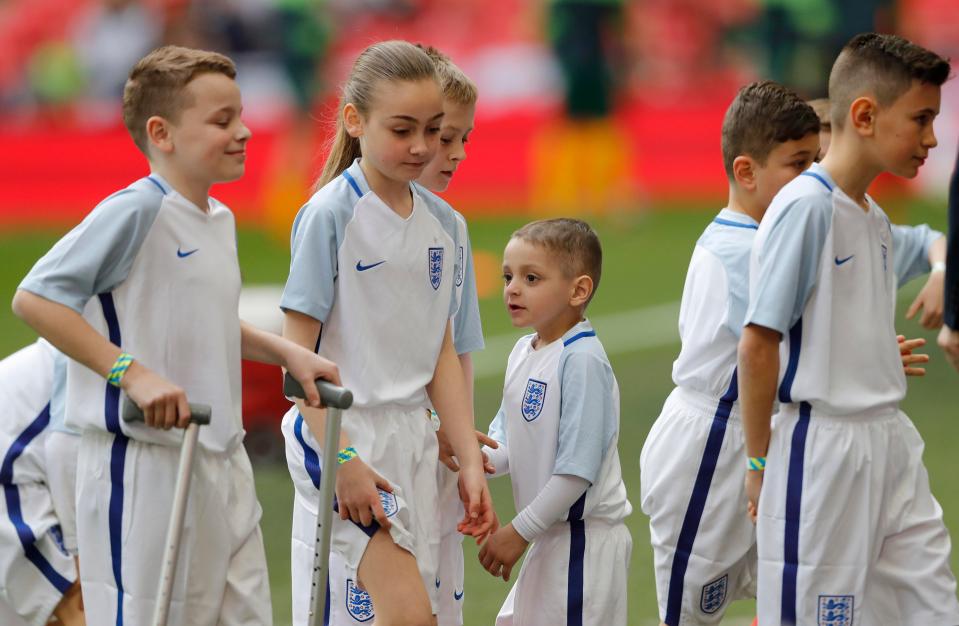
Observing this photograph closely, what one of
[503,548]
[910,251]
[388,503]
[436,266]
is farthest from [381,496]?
[910,251]

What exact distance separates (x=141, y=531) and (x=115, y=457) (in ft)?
0.61

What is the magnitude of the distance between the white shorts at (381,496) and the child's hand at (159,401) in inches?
21.3

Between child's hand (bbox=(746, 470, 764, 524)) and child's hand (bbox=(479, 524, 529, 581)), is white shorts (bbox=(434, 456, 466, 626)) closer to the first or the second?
child's hand (bbox=(479, 524, 529, 581))

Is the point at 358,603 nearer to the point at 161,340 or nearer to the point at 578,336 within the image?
the point at 161,340

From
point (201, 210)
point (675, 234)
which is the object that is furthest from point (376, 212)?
point (675, 234)

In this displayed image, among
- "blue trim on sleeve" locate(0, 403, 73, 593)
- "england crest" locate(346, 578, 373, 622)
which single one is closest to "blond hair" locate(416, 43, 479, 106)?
"england crest" locate(346, 578, 373, 622)

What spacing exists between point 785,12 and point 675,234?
4511 mm

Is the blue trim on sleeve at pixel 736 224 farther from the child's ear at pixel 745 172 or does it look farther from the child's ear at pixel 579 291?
the child's ear at pixel 579 291

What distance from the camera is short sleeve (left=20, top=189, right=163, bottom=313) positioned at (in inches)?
137

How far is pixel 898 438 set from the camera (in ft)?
12.7

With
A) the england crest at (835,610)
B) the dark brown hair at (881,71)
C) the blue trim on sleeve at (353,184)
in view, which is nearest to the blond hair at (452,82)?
the blue trim on sleeve at (353,184)

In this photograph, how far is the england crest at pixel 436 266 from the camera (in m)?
4.01

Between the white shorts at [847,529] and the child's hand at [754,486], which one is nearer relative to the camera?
the white shorts at [847,529]

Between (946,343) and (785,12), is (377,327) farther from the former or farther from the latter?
(785,12)
